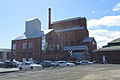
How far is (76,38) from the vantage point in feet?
277

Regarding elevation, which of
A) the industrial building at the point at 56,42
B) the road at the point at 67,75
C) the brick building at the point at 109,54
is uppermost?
the industrial building at the point at 56,42

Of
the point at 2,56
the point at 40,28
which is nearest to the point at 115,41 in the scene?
the point at 40,28

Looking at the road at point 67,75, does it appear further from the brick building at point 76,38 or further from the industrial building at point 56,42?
the brick building at point 76,38

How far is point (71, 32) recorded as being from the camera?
86062 millimetres

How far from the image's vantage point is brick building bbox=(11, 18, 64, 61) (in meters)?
68.4

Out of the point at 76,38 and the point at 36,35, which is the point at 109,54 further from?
the point at 36,35

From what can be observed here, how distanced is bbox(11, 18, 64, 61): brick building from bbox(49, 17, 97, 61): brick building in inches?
274

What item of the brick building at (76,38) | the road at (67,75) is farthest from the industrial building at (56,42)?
the road at (67,75)

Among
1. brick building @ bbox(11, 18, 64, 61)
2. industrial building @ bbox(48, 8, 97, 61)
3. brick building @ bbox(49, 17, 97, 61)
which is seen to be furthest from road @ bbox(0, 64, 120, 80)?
brick building @ bbox(49, 17, 97, 61)

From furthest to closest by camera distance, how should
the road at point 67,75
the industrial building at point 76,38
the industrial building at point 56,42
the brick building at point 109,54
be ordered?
the industrial building at point 76,38, the industrial building at point 56,42, the brick building at point 109,54, the road at point 67,75

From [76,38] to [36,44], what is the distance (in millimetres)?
21189

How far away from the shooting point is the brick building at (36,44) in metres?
68.4

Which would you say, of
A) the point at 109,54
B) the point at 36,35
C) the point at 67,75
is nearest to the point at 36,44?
the point at 36,35

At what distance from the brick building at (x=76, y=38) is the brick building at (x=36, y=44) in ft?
22.9
